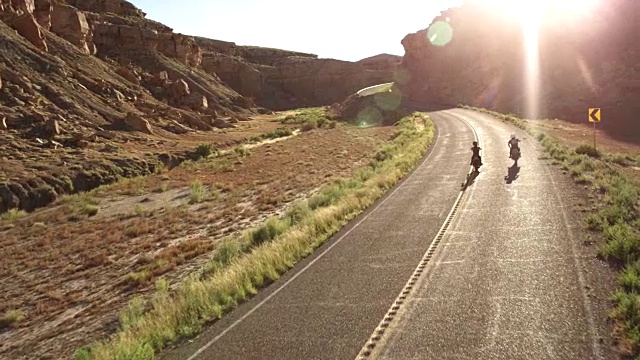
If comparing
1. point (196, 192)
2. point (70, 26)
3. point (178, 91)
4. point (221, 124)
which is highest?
point (70, 26)

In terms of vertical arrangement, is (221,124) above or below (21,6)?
below

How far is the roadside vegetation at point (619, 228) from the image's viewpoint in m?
7.13

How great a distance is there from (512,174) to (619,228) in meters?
10.1

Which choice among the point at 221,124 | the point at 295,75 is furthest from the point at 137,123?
the point at 295,75

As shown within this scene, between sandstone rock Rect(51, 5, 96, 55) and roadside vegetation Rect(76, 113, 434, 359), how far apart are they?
5750 centimetres

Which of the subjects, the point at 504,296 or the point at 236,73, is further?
the point at 236,73

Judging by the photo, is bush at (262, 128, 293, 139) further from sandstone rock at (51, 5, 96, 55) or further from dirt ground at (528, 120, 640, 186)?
dirt ground at (528, 120, 640, 186)

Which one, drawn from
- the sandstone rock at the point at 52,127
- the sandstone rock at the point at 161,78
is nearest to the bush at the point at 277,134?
the sandstone rock at the point at 161,78

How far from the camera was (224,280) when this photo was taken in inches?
439

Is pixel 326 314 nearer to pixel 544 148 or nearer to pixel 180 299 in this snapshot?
pixel 180 299

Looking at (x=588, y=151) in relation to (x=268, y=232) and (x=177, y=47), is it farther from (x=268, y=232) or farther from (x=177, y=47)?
(x=177, y=47)

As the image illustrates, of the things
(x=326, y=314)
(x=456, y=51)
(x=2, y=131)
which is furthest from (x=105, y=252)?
(x=456, y=51)

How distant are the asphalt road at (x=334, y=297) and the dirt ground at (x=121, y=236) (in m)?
4.04

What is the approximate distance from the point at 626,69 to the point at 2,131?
66985mm
